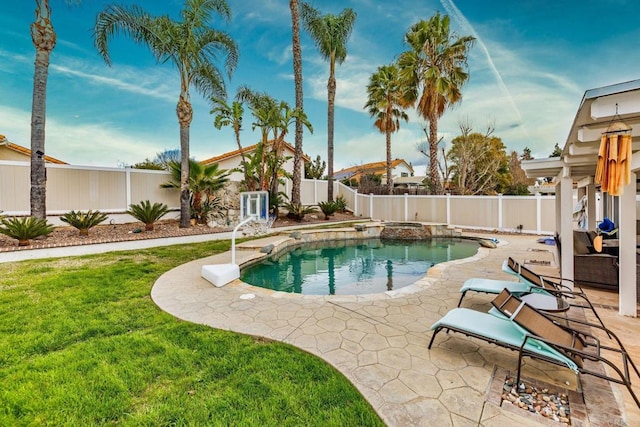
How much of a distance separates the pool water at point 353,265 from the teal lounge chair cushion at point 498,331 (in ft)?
10.8

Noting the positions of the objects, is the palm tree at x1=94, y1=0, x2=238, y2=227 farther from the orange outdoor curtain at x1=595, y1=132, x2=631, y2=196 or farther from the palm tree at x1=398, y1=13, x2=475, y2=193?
the orange outdoor curtain at x1=595, y1=132, x2=631, y2=196

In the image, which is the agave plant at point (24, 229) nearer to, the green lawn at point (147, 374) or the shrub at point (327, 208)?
the green lawn at point (147, 374)

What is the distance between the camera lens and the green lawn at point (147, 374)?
7.71 ft

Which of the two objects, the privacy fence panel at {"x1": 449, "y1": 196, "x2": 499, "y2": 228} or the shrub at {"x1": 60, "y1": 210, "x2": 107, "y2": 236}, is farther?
the privacy fence panel at {"x1": 449, "y1": 196, "x2": 499, "y2": 228}

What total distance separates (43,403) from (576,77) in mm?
17587

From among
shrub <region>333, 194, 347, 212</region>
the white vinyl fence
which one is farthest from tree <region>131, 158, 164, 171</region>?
shrub <region>333, 194, 347, 212</region>

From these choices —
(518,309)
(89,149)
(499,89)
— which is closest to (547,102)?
(499,89)

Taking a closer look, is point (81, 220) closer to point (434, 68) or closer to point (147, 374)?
point (147, 374)

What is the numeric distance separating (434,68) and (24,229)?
761 inches

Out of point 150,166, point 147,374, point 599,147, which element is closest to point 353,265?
point 599,147

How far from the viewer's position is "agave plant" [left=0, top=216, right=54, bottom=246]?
810 cm

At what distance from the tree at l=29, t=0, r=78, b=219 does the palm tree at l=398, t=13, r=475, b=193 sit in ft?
53.1

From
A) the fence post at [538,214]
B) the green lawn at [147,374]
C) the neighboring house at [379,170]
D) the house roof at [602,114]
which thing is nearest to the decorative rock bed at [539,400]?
the green lawn at [147,374]

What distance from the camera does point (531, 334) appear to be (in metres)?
2.76
